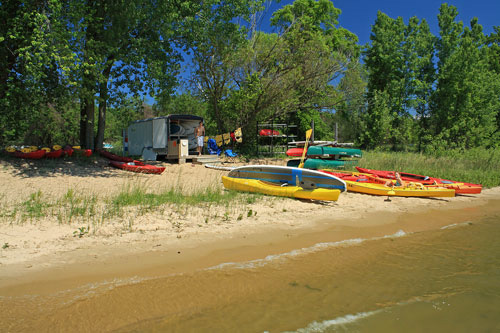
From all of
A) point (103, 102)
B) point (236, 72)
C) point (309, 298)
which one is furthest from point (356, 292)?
point (236, 72)

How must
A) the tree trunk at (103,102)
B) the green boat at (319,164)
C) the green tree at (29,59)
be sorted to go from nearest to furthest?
the green tree at (29,59)
the tree trunk at (103,102)
the green boat at (319,164)

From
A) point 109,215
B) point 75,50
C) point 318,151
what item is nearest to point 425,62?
point 318,151

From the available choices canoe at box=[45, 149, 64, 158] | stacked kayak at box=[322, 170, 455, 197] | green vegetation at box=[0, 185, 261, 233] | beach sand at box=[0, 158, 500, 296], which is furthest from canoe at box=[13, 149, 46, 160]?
stacked kayak at box=[322, 170, 455, 197]

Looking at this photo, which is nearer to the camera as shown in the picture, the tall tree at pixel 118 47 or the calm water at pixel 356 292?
the calm water at pixel 356 292

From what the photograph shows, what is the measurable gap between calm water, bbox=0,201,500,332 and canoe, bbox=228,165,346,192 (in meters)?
3.29

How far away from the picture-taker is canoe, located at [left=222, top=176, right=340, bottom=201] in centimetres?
945

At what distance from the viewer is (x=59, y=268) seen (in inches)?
194

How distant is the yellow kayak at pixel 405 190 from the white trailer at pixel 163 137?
8.91 metres

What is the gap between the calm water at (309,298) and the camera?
3873mm

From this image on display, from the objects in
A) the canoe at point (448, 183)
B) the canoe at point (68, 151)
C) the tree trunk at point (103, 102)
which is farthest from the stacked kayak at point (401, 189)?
→ the canoe at point (68, 151)

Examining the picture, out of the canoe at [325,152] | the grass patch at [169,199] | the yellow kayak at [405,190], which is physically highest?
the canoe at [325,152]

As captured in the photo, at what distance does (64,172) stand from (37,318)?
962 centimetres

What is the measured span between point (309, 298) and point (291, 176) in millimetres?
5676

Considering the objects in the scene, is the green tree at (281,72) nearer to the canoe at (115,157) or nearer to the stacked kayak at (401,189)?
the canoe at (115,157)
